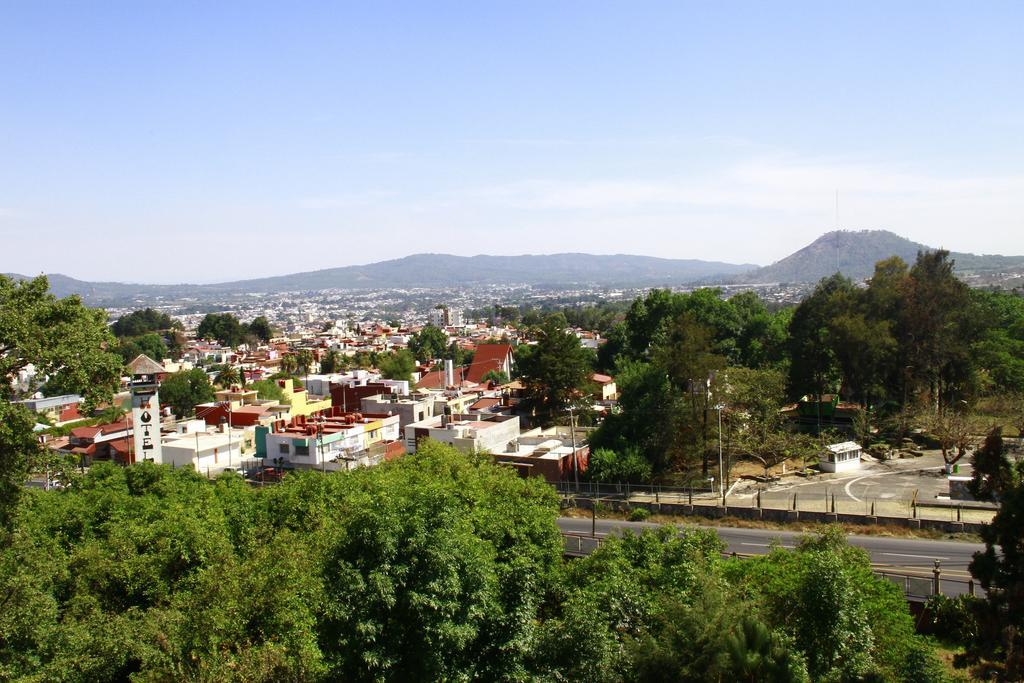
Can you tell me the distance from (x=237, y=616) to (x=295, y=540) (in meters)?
3.42

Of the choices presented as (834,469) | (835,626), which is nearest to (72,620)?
(835,626)

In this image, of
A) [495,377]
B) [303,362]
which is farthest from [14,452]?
[303,362]

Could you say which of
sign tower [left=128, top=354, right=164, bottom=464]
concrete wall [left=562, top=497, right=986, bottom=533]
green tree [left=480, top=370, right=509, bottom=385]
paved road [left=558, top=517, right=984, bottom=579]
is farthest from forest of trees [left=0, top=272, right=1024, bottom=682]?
green tree [left=480, top=370, right=509, bottom=385]

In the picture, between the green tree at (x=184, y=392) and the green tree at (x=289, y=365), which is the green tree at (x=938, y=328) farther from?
the green tree at (x=289, y=365)

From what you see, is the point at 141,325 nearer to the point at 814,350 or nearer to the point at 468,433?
the point at 468,433

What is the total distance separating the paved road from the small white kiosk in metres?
7.94

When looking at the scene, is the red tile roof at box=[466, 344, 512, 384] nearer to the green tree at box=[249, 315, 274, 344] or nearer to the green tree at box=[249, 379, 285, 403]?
the green tree at box=[249, 379, 285, 403]

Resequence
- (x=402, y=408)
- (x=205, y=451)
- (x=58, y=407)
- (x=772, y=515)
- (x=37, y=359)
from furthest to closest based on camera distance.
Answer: (x=58, y=407) → (x=402, y=408) → (x=205, y=451) → (x=772, y=515) → (x=37, y=359)

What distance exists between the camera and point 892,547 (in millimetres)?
21594

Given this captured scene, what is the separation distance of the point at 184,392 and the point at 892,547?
4440 centimetres

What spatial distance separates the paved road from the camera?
64.8 feet

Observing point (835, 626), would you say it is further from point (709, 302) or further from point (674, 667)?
point (709, 302)

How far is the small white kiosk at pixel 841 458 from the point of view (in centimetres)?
3045

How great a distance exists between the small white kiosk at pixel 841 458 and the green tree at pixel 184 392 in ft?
128
